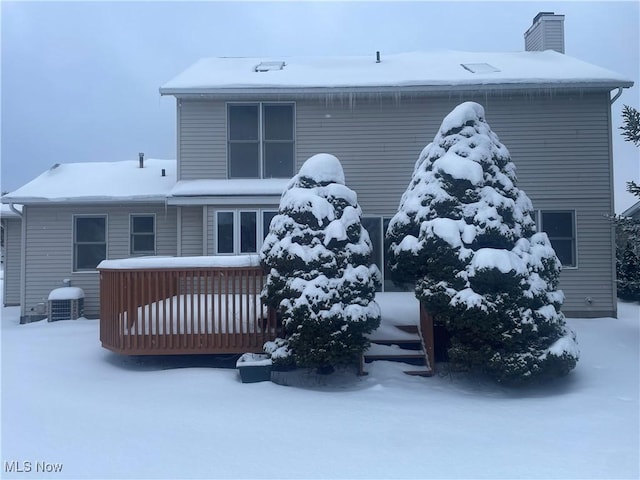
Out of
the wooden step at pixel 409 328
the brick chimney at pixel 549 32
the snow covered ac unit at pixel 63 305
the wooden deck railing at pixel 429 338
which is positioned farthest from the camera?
the brick chimney at pixel 549 32

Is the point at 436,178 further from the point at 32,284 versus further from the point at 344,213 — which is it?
the point at 32,284

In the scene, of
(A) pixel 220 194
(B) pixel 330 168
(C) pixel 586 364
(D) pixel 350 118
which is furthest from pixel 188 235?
(C) pixel 586 364

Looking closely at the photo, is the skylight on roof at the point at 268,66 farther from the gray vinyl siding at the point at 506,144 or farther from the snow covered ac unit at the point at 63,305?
the snow covered ac unit at the point at 63,305

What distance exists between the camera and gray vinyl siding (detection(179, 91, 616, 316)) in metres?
12.0

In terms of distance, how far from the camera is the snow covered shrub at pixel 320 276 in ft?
24.1

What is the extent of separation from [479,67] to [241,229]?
6.94 metres

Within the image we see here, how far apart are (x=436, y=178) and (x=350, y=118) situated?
445cm

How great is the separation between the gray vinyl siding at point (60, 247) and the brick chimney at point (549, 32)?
36.3 ft

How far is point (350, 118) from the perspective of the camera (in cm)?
1226

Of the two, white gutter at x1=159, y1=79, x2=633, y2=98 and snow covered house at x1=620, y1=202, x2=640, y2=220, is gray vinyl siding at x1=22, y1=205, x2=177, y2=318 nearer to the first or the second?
white gutter at x1=159, y1=79, x2=633, y2=98

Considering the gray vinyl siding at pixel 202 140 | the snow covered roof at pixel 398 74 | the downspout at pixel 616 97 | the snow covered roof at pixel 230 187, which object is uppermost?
the snow covered roof at pixel 398 74

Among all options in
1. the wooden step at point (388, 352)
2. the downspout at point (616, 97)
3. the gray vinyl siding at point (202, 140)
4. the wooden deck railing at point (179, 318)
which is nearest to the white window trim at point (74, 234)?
the gray vinyl siding at point (202, 140)

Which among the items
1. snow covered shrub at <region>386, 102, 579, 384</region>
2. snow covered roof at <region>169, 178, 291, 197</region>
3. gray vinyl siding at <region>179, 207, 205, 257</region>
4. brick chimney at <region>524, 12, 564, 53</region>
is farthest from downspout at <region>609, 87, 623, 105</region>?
gray vinyl siding at <region>179, 207, 205, 257</region>

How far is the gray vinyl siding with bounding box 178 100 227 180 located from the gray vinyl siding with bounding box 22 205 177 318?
1793mm
